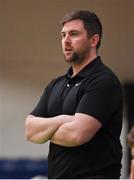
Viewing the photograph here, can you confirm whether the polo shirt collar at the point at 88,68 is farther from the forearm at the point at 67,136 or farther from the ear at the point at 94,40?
the forearm at the point at 67,136

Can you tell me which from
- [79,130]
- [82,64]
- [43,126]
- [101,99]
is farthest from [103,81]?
[43,126]

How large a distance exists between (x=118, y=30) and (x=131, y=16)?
0.94ft

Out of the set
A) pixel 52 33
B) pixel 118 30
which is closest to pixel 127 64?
pixel 118 30

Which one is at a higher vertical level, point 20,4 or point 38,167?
point 20,4

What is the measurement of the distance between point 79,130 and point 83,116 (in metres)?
0.08

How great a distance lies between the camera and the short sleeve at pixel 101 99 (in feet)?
9.83

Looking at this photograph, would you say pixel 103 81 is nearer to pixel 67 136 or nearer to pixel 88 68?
pixel 88 68

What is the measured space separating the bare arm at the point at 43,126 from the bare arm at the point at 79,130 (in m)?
0.05

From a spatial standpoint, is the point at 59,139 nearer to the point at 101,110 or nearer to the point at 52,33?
the point at 101,110

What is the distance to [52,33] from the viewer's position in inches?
322

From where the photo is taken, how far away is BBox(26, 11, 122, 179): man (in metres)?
2.99

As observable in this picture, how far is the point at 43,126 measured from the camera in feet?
10.3

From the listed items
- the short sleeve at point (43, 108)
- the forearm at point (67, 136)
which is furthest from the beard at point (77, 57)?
the forearm at point (67, 136)

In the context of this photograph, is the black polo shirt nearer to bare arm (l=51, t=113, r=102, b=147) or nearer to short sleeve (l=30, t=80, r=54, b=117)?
bare arm (l=51, t=113, r=102, b=147)
